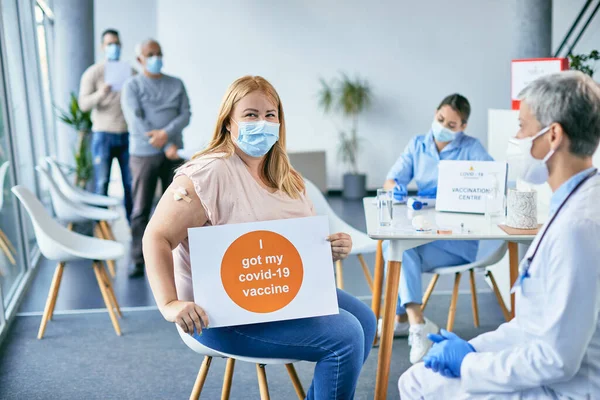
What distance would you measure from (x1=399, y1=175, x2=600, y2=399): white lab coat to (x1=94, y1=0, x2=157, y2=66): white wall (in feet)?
27.7

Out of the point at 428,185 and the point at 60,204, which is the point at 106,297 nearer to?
the point at 60,204

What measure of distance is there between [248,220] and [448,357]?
0.89 m

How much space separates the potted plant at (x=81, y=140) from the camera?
682 centimetres

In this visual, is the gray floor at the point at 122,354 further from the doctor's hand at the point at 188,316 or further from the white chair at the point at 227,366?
the doctor's hand at the point at 188,316

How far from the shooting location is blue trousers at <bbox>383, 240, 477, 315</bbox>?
375 centimetres

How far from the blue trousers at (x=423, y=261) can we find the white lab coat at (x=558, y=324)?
1.90 meters

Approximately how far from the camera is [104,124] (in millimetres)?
6379

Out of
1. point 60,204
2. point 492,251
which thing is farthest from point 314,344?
point 60,204

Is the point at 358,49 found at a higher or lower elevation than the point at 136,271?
higher

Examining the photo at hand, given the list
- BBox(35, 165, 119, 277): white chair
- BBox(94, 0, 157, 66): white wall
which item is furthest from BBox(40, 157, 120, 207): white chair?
BBox(94, 0, 157, 66): white wall

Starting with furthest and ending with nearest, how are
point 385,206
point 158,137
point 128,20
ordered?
point 128,20, point 158,137, point 385,206

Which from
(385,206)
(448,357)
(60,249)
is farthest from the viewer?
(60,249)

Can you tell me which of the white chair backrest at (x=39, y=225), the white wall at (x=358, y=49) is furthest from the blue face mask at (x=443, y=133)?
the white wall at (x=358, y=49)

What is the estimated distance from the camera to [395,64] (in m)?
9.24
